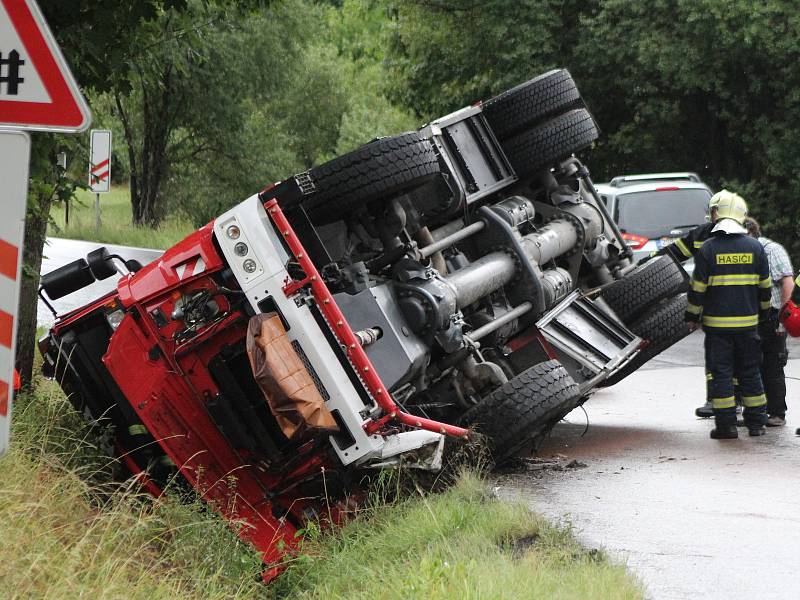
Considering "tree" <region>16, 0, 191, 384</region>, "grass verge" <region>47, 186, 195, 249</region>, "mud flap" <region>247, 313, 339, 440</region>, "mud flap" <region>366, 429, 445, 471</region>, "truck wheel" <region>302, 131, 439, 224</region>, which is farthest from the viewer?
"grass verge" <region>47, 186, 195, 249</region>

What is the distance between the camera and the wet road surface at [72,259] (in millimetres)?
15617

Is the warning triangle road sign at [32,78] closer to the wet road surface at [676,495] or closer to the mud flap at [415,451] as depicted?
the wet road surface at [676,495]

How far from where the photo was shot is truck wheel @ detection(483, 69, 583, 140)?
9.07 metres

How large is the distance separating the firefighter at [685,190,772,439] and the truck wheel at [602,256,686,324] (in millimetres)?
525

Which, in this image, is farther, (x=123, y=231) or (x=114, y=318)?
(x=123, y=231)

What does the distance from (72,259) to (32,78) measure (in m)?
17.0

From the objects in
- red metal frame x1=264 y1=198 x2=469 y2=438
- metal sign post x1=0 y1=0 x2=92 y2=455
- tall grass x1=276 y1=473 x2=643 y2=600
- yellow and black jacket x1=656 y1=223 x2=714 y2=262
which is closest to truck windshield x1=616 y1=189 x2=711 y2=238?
yellow and black jacket x1=656 y1=223 x2=714 y2=262

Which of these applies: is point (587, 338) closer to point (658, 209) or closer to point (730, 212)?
point (730, 212)

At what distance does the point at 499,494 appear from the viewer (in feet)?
22.4

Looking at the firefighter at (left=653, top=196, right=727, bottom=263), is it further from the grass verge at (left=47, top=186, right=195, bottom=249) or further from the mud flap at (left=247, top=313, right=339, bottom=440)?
the grass verge at (left=47, top=186, right=195, bottom=249)

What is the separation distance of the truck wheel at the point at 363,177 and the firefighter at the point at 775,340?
124 inches

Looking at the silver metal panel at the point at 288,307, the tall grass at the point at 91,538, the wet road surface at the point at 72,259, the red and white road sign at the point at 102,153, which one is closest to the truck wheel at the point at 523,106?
the silver metal panel at the point at 288,307

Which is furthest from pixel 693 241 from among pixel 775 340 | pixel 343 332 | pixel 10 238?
pixel 10 238

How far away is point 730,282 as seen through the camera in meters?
8.60
